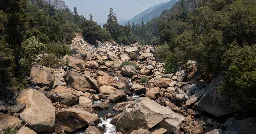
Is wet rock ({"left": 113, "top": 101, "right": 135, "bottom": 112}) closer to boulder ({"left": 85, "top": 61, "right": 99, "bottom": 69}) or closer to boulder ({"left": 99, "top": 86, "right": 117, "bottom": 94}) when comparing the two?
boulder ({"left": 99, "top": 86, "right": 117, "bottom": 94})

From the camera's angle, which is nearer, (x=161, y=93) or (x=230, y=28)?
(x=230, y=28)

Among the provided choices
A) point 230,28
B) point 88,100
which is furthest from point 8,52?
point 230,28

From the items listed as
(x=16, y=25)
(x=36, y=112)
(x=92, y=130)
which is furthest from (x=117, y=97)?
(x=16, y=25)

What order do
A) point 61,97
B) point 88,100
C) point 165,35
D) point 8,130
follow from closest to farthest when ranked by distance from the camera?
point 8,130, point 61,97, point 88,100, point 165,35

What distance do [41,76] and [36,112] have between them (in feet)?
42.3

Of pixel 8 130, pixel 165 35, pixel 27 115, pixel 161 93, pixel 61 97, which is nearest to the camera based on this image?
pixel 8 130

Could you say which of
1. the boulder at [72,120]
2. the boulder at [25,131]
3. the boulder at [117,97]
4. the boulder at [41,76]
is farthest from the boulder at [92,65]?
the boulder at [25,131]

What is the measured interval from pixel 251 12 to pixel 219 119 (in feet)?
41.9

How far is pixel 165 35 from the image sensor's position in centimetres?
10194

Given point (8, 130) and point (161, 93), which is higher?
point (8, 130)

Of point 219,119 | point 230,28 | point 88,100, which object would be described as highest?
point 230,28

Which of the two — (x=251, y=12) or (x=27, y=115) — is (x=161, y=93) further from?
(x=27, y=115)

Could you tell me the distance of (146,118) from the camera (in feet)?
103

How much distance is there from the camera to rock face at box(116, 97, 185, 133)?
31.4m
